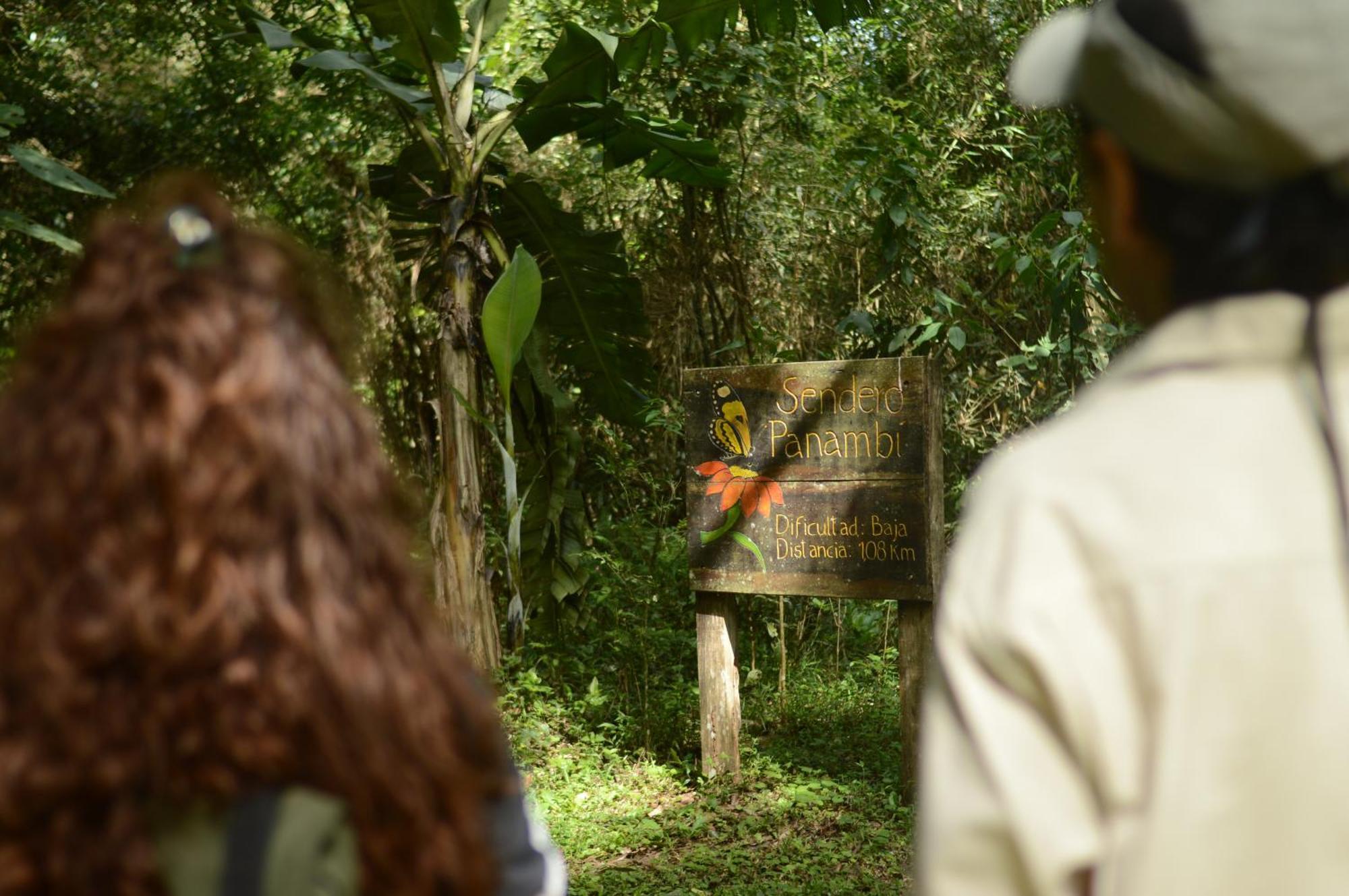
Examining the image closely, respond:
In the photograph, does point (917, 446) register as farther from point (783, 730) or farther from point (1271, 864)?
point (1271, 864)

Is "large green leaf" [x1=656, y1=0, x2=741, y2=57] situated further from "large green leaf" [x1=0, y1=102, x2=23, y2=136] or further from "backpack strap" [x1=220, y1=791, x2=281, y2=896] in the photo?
"backpack strap" [x1=220, y1=791, x2=281, y2=896]

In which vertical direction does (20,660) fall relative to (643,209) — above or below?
below

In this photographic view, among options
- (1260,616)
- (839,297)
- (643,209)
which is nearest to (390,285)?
(643,209)

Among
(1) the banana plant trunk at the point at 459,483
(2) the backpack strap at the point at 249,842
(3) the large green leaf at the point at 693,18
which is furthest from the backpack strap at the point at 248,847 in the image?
(3) the large green leaf at the point at 693,18

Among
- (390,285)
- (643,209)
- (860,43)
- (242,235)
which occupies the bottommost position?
(242,235)

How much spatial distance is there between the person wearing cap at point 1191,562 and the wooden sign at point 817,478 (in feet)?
14.0

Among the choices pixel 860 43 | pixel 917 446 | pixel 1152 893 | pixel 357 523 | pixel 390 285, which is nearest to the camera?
pixel 1152 893

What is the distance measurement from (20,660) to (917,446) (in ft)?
14.8

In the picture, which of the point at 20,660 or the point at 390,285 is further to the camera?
the point at 390,285

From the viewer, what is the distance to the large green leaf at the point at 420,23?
4793 mm

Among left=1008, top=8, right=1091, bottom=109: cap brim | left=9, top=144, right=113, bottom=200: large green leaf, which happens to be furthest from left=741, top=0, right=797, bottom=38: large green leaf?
left=1008, top=8, right=1091, bottom=109: cap brim

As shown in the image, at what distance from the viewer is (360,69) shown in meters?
4.99

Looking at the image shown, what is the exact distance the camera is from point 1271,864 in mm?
868

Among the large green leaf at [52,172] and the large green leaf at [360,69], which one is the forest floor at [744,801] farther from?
the large green leaf at [52,172]
